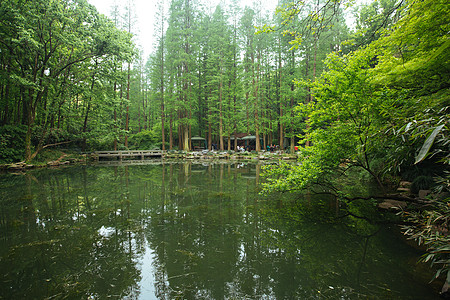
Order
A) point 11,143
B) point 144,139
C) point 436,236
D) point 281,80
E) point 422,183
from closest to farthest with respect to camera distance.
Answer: point 436,236 < point 422,183 < point 11,143 < point 281,80 < point 144,139

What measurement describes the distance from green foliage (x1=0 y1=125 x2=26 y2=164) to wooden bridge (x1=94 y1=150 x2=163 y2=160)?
641cm

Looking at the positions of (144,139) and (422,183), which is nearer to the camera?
(422,183)

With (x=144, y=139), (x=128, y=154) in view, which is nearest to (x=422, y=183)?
(x=128, y=154)

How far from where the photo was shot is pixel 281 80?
23.0m

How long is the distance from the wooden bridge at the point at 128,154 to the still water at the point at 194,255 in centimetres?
1587

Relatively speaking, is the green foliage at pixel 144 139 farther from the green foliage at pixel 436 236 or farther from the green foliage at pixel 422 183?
the green foliage at pixel 436 236

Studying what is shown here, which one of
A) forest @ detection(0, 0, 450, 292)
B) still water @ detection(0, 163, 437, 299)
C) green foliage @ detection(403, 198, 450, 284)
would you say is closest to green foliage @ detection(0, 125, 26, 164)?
forest @ detection(0, 0, 450, 292)

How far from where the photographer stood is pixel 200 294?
A: 252 cm

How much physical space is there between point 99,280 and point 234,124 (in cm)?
2159

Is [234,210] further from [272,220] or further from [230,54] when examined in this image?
[230,54]

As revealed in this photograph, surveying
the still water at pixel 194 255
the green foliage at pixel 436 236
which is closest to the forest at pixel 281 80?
the green foliage at pixel 436 236

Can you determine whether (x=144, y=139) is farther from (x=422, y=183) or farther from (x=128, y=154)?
(x=422, y=183)

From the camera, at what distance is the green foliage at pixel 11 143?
12789 millimetres

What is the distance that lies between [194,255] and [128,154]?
69.7 ft
